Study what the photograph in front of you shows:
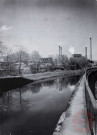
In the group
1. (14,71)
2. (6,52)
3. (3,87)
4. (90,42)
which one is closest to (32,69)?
(14,71)

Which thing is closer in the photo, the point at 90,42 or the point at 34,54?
the point at 90,42

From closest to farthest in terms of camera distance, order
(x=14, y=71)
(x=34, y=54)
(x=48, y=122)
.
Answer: (x=48, y=122), (x=14, y=71), (x=34, y=54)

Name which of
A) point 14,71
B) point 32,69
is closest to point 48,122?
point 14,71

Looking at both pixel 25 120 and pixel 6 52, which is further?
pixel 6 52

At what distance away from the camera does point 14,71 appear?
34594 mm

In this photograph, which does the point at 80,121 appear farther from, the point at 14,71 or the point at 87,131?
the point at 14,71

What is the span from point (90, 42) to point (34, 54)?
59532mm

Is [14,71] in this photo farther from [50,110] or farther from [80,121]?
[80,121]

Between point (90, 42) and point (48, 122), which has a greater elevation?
point (90, 42)

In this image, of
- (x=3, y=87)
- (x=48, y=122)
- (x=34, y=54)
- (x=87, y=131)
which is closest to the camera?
(x=87, y=131)

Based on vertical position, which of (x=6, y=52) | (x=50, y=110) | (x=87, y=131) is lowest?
(x=50, y=110)

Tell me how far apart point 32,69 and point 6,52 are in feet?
65.0

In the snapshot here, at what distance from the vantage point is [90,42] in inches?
3142

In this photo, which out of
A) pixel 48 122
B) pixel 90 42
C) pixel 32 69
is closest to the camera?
pixel 48 122
